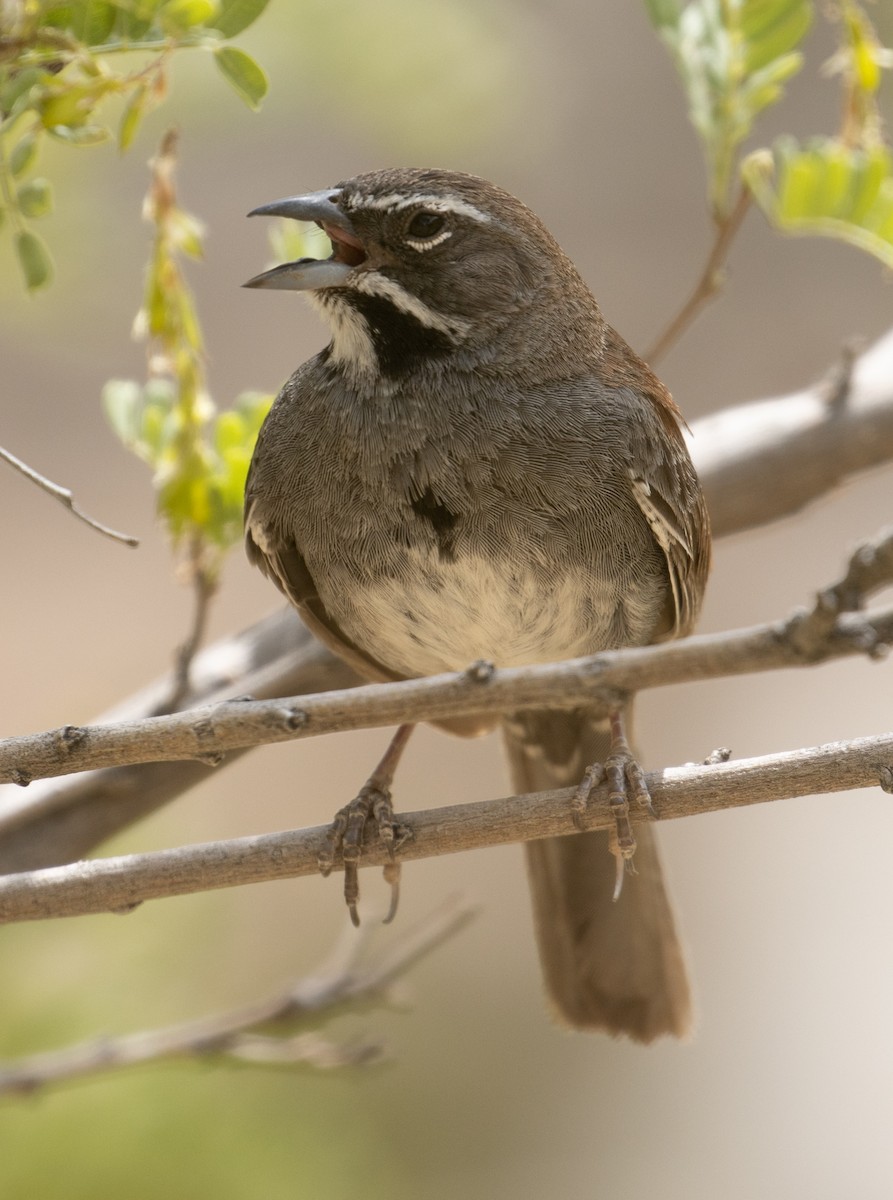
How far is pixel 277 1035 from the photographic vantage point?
330 centimetres

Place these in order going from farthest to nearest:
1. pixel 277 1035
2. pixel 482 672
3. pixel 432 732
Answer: pixel 432 732 → pixel 277 1035 → pixel 482 672

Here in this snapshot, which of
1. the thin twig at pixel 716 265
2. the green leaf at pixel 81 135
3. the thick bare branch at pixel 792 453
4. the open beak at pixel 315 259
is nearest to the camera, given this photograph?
the green leaf at pixel 81 135

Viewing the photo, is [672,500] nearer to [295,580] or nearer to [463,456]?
[463,456]

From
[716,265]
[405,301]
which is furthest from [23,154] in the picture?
[716,265]

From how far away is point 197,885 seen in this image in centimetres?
222

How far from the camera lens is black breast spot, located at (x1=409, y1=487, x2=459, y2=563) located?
283 cm

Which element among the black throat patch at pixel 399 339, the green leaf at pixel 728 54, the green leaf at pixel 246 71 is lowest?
the green leaf at pixel 246 71

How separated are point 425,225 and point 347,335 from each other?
0.89 ft

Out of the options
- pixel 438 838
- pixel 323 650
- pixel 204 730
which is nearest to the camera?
pixel 204 730

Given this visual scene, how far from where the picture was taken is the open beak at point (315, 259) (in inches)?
106

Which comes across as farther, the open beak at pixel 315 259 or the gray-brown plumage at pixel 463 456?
the gray-brown plumage at pixel 463 456

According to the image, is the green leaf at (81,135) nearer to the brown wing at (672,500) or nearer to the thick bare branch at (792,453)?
the brown wing at (672,500)

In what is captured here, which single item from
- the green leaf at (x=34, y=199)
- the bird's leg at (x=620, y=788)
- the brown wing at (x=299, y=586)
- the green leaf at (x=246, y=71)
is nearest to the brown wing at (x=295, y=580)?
the brown wing at (x=299, y=586)

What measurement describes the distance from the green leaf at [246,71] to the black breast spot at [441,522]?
0.95 meters
